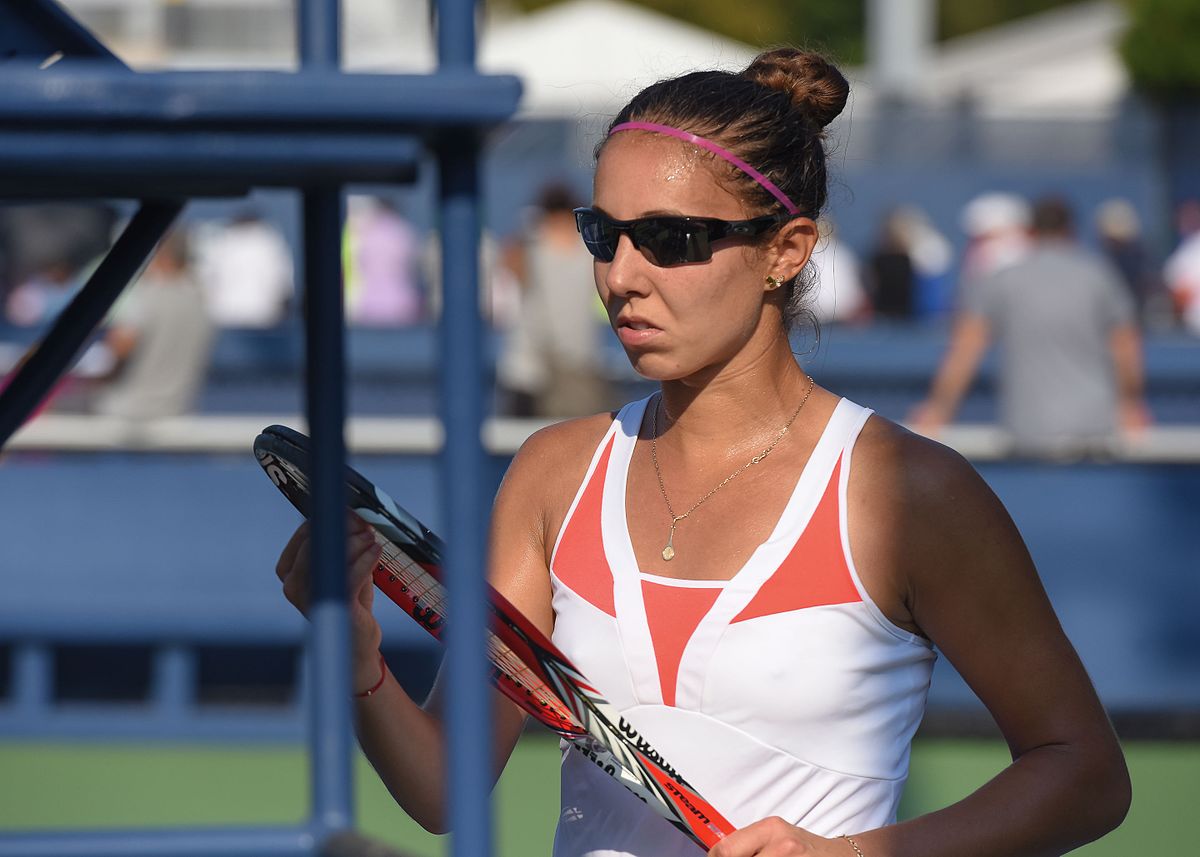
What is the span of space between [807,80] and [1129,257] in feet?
43.0

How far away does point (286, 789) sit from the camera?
6340mm

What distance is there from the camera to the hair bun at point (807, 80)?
2.05m

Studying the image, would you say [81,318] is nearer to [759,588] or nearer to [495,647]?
[495,647]

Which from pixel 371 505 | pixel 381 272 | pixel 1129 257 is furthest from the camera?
pixel 1129 257

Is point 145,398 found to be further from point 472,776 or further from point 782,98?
point 472,776

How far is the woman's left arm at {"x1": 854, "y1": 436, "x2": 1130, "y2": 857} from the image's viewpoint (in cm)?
180

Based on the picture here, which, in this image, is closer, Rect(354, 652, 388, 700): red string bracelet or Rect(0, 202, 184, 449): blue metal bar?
Rect(0, 202, 184, 449): blue metal bar

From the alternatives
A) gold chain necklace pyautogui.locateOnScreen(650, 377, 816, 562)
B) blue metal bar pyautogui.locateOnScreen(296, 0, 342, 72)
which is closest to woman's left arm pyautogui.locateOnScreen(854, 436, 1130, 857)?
gold chain necklace pyautogui.locateOnScreen(650, 377, 816, 562)

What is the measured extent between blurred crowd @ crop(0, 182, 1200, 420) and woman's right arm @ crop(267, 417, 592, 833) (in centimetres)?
45

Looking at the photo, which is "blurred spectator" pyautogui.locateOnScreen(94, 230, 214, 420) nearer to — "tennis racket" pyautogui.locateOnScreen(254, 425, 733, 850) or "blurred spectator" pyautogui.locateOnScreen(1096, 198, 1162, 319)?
"tennis racket" pyautogui.locateOnScreen(254, 425, 733, 850)

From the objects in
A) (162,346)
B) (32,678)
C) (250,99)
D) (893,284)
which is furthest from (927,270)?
(250,99)

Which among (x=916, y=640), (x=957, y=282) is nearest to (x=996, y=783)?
(x=916, y=640)

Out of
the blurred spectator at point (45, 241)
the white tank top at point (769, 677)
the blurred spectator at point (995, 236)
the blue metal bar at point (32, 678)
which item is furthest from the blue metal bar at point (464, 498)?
the blurred spectator at point (995, 236)

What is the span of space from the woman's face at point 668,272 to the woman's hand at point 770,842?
49 cm
